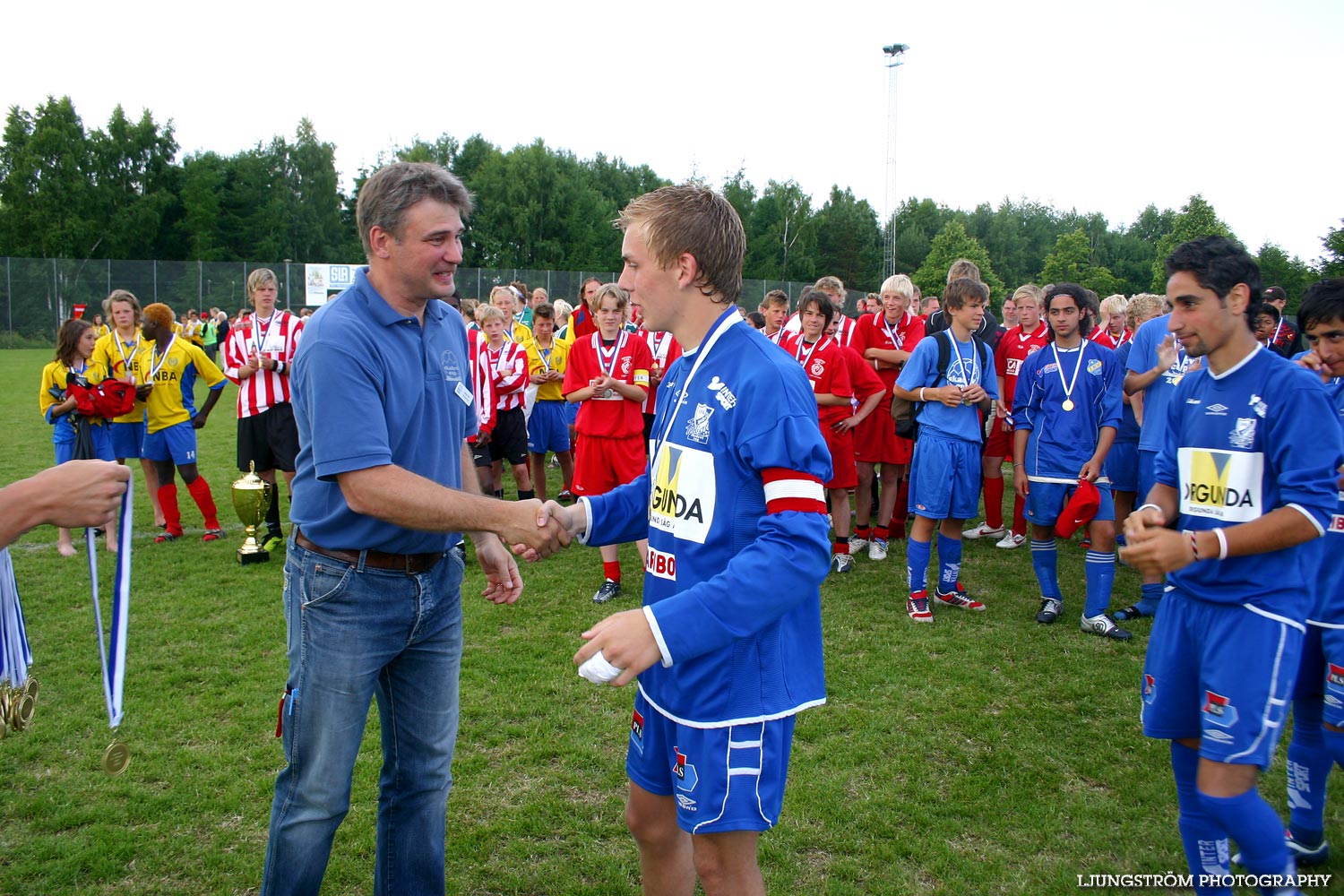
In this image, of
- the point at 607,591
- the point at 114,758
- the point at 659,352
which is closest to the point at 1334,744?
the point at 114,758

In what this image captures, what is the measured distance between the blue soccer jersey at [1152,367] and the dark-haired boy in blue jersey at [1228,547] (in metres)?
4.12

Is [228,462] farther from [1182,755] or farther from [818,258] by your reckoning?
[818,258]

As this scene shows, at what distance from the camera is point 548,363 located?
10.6m

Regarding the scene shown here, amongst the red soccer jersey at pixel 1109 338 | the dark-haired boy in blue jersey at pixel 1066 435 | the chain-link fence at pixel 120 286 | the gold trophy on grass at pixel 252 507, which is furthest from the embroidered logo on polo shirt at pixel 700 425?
the chain-link fence at pixel 120 286

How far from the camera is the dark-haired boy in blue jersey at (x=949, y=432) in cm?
649

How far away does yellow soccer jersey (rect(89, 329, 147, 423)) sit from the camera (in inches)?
331

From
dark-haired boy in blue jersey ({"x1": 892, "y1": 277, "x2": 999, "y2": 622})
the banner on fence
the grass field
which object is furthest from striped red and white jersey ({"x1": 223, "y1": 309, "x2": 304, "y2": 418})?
the banner on fence

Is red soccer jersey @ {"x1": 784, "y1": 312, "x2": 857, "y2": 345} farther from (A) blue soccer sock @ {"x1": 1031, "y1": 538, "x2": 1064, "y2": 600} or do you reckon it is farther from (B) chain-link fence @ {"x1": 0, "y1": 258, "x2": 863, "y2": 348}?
(B) chain-link fence @ {"x1": 0, "y1": 258, "x2": 863, "y2": 348}

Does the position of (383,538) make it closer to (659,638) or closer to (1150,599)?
(659,638)

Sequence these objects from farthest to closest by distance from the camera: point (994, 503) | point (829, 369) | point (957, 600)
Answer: point (994, 503), point (829, 369), point (957, 600)

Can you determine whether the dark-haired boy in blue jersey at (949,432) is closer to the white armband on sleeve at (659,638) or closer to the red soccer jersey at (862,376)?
the red soccer jersey at (862,376)

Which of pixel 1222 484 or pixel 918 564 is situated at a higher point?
pixel 1222 484

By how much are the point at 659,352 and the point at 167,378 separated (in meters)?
4.96

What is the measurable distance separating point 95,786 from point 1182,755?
185 inches
